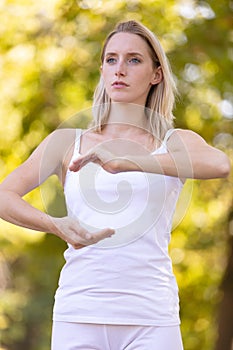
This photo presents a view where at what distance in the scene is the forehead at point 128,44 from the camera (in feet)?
8.77

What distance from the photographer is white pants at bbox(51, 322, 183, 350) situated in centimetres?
240

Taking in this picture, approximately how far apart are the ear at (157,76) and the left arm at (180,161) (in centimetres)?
28

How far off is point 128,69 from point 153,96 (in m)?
0.15

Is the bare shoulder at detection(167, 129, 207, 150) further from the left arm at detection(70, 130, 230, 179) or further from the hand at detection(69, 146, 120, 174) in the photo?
the hand at detection(69, 146, 120, 174)

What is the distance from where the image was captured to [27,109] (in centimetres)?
784

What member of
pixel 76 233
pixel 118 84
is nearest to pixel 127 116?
pixel 118 84

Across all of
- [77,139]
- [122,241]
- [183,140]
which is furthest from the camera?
[77,139]

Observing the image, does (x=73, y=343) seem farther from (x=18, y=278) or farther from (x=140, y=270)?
(x=18, y=278)

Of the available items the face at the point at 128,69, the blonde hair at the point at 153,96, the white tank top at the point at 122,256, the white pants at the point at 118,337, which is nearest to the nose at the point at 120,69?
the face at the point at 128,69

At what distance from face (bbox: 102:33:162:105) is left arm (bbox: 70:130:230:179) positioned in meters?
0.23

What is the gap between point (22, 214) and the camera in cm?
243

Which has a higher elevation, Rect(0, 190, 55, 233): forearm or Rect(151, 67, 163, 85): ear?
Rect(151, 67, 163, 85): ear

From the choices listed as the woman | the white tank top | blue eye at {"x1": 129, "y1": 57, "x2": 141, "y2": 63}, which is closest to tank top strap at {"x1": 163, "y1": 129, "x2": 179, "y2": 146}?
the woman

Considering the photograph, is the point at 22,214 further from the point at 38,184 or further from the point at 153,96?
the point at 153,96
